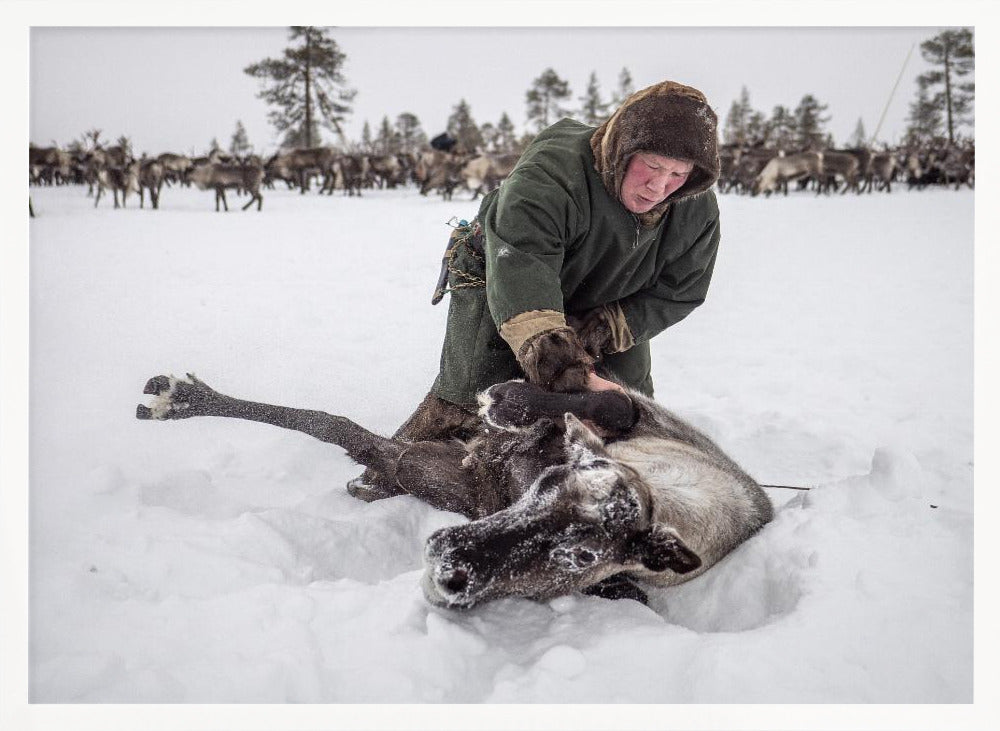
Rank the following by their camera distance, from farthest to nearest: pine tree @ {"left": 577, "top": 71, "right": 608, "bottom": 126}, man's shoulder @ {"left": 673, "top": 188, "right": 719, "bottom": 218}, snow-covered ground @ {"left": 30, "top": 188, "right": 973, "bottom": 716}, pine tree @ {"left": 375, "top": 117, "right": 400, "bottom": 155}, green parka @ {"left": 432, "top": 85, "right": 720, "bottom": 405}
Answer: pine tree @ {"left": 375, "top": 117, "right": 400, "bottom": 155} < pine tree @ {"left": 577, "top": 71, "right": 608, "bottom": 126} < man's shoulder @ {"left": 673, "top": 188, "right": 719, "bottom": 218} < green parka @ {"left": 432, "top": 85, "right": 720, "bottom": 405} < snow-covered ground @ {"left": 30, "top": 188, "right": 973, "bottom": 716}

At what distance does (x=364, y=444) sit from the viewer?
8.86 ft

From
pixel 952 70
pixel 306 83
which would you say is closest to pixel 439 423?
pixel 306 83

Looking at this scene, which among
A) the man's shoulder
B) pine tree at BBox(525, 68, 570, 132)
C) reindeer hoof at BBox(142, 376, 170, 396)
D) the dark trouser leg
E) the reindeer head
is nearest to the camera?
the reindeer head

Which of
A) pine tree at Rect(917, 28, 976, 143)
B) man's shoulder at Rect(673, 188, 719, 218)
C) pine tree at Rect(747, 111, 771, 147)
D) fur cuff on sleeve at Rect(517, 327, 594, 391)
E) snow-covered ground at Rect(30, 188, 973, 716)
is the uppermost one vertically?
pine tree at Rect(747, 111, 771, 147)

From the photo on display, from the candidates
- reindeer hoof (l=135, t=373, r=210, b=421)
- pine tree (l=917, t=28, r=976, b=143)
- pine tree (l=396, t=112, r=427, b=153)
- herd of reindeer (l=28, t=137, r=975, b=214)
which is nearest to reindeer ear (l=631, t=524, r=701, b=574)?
pine tree (l=917, t=28, r=976, b=143)

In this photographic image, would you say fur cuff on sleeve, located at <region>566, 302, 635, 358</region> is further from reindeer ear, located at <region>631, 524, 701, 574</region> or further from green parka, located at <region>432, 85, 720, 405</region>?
reindeer ear, located at <region>631, 524, 701, 574</region>

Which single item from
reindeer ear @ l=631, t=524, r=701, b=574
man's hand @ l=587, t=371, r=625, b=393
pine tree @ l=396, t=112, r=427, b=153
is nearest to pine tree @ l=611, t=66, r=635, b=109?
man's hand @ l=587, t=371, r=625, b=393

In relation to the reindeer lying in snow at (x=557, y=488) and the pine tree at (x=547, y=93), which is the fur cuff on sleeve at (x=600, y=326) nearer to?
the reindeer lying in snow at (x=557, y=488)

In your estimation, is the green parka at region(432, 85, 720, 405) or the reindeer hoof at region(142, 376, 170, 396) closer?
the green parka at region(432, 85, 720, 405)

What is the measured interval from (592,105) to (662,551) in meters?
3.23

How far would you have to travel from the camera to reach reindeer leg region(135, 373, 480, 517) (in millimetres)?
2566

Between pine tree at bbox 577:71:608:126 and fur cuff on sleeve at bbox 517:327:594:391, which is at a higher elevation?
pine tree at bbox 577:71:608:126

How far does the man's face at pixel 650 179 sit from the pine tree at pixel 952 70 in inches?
41.6
